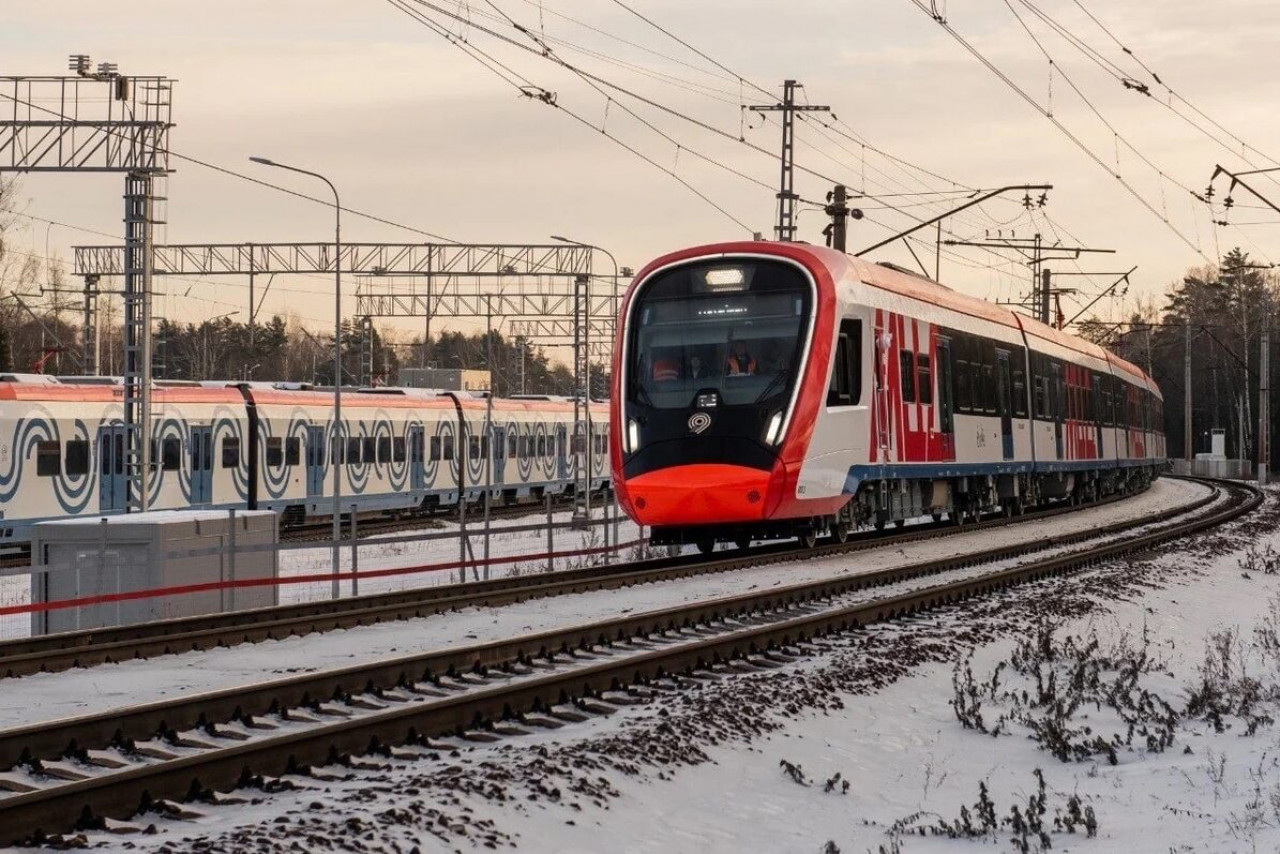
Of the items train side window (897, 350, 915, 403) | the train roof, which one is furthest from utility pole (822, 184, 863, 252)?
train side window (897, 350, 915, 403)

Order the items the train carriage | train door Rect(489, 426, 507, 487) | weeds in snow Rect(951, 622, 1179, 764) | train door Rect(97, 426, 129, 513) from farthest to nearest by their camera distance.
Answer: train door Rect(489, 426, 507, 487), train door Rect(97, 426, 129, 513), the train carriage, weeds in snow Rect(951, 622, 1179, 764)

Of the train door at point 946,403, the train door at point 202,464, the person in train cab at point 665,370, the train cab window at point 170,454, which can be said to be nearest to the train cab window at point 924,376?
the train door at point 946,403

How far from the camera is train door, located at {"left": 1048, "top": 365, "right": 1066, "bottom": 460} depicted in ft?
123

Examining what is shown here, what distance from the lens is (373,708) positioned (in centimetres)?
1135

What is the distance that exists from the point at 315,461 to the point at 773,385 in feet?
74.6

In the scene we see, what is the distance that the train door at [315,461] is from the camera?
42.0 metres

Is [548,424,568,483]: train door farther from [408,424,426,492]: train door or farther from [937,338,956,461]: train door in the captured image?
[937,338,956,461]: train door

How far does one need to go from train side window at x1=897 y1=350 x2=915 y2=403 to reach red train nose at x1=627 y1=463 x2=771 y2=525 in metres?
4.86

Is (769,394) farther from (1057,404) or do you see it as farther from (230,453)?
(230,453)

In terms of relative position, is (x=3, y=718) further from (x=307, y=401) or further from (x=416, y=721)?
(x=307, y=401)

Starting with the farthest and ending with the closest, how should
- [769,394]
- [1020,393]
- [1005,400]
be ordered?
[1020,393] → [1005,400] → [769,394]

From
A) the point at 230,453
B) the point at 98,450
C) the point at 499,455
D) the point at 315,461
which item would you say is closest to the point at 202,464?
the point at 230,453

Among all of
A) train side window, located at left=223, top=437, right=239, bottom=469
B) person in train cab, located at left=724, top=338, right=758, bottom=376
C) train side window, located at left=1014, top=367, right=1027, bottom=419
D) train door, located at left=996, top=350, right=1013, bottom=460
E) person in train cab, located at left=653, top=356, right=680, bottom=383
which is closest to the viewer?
person in train cab, located at left=724, top=338, right=758, bottom=376

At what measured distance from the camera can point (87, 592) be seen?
19.0 metres
